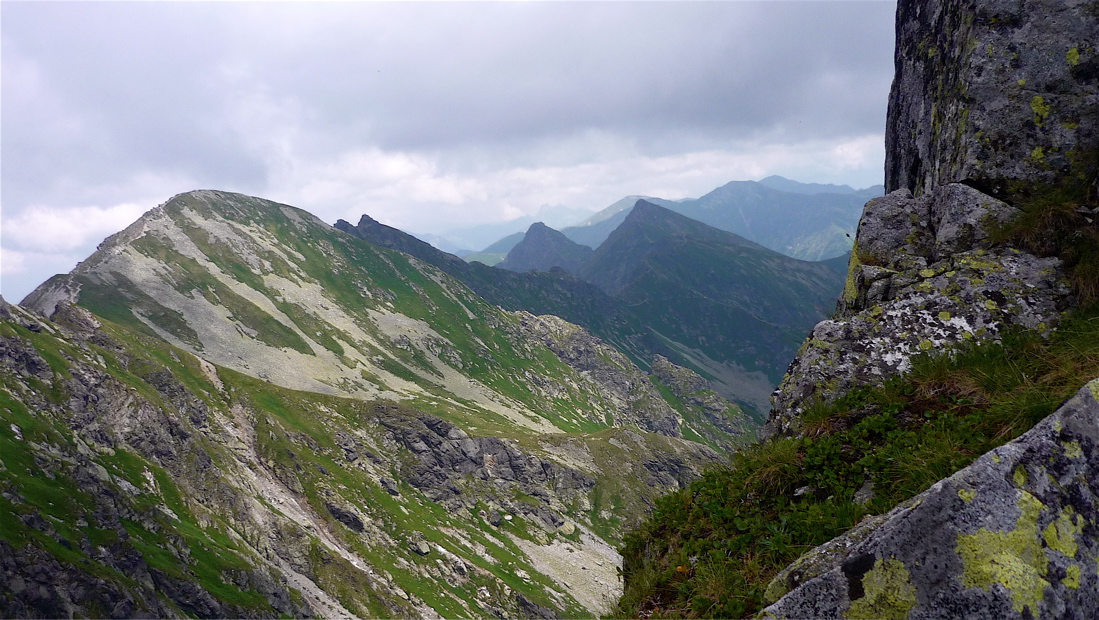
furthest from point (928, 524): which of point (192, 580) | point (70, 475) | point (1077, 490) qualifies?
point (70, 475)

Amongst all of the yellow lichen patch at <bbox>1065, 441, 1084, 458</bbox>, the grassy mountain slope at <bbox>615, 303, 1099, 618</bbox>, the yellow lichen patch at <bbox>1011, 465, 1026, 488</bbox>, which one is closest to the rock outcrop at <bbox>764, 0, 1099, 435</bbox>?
the grassy mountain slope at <bbox>615, 303, 1099, 618</bbox>

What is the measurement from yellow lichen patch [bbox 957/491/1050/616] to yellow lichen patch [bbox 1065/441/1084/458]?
744mm

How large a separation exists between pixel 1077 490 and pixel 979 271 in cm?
658

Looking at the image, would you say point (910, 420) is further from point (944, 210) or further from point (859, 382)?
point (944, 210)

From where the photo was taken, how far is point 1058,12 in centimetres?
1315

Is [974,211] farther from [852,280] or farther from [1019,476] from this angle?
[1019,476]

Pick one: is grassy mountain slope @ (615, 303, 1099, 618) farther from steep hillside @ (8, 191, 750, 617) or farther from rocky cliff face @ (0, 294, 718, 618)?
rocky cliff face @ (0, 294, 718, 618)

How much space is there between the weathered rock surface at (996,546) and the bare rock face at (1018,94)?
9431mm

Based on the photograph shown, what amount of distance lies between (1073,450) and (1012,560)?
1404 millimetres

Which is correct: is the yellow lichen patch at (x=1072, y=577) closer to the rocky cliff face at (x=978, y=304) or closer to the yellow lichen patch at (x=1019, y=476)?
the rocky cliff face at (x=978, y=304)

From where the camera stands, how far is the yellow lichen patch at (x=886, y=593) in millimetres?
5066

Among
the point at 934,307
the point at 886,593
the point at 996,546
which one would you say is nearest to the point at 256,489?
the point at 934,307

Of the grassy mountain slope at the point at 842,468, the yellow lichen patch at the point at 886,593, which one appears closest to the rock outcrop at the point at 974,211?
the grassy mountain slope at the point at 842,468

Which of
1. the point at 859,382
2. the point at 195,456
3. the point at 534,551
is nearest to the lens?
the point at 859,382
